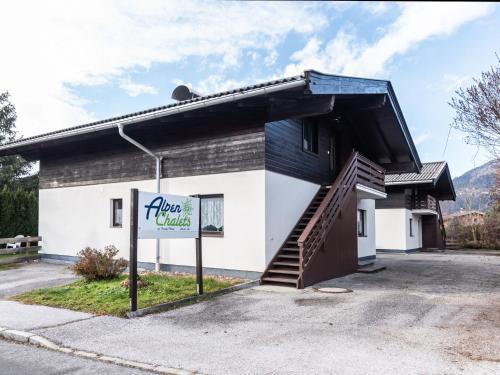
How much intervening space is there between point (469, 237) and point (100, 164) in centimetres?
2730

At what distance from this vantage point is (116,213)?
515 inches

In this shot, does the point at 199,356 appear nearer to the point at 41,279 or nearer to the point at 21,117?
the point at 41,279

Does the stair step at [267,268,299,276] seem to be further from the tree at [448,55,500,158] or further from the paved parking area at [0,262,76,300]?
the paved parking area at [0,262,76,300]

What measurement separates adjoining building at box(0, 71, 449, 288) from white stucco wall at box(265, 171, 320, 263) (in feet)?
0.16

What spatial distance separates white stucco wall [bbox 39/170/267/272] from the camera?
10.1 metres

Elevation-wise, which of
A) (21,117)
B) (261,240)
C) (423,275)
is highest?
(21,117)

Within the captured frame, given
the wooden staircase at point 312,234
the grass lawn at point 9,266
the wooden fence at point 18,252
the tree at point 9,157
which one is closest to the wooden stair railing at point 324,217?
the wooden staircase at point 312,234

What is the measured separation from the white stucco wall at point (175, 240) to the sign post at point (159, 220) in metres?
1.98

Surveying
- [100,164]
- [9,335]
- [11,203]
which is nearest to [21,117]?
[11,203]

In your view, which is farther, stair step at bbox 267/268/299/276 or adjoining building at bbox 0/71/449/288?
adjoining building at bbox 0/71/449/288

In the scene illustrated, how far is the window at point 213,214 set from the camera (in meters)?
10.8

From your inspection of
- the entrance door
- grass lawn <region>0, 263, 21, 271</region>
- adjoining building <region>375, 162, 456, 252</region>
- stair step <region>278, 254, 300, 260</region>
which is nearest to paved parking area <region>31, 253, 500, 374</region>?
stair step <region>278, 254, 300, 260</region>

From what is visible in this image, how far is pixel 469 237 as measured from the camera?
30.2 metres

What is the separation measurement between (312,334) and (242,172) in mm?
5353
